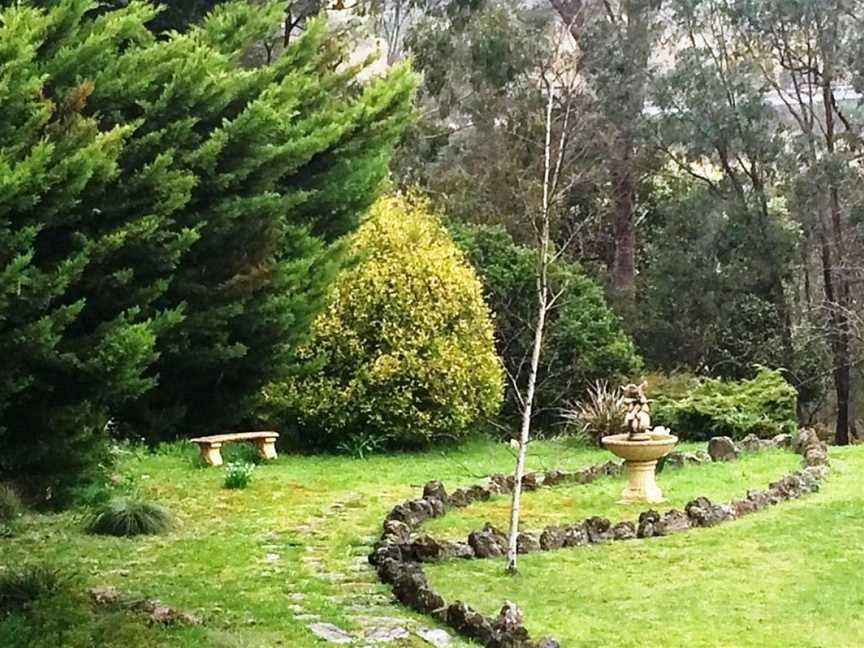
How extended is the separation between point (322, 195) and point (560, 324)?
8.95 metres

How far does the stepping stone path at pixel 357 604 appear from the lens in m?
5.14

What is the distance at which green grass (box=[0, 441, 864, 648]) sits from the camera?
5.29m

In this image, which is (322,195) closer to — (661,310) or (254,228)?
(254,228)

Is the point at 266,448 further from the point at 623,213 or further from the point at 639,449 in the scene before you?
the point at 623,213

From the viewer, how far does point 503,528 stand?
8.05 meters

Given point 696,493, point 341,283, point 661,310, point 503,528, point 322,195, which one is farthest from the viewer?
point 661,310

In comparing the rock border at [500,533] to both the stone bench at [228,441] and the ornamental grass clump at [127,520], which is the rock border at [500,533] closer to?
the ornamental grass clump at [127,520]

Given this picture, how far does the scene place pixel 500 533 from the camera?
23.8 feet

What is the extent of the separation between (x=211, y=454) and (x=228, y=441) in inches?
31.1

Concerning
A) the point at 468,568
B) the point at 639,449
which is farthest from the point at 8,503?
the point at 639,449

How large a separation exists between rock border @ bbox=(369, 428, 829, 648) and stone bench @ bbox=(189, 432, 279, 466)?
2.85m

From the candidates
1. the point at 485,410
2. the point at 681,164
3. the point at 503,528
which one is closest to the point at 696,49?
the point at 681,164

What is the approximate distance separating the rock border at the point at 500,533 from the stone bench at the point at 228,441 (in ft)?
9.34

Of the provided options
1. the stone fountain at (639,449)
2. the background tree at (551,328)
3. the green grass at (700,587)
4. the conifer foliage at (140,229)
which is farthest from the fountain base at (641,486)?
the background tree at (551,328)
